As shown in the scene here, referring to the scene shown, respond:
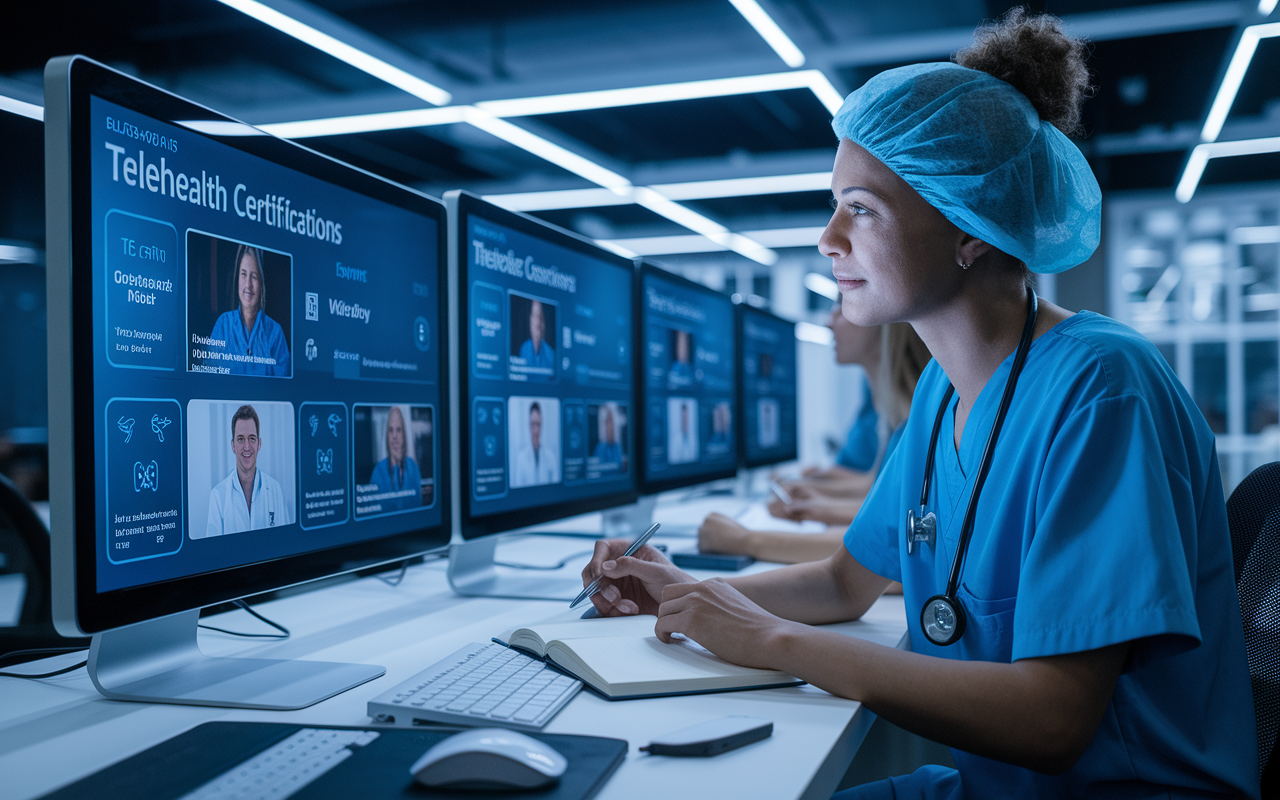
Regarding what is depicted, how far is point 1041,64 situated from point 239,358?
993 mm

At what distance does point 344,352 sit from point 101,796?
1.91 ft

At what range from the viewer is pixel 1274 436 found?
788 centimetres

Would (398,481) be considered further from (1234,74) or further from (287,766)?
(1234,74)

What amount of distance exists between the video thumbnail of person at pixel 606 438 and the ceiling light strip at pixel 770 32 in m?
2.56

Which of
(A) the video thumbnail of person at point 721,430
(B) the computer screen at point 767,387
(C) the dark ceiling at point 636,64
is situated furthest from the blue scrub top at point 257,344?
(C) the dark ceiling at point 636,64

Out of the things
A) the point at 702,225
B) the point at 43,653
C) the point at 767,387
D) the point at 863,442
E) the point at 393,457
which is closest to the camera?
the point at 43,653

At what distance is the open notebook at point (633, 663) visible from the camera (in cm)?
89

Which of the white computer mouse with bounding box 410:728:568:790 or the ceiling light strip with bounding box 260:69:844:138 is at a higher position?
the ceiling light strip with bounding box 260:69:844:138

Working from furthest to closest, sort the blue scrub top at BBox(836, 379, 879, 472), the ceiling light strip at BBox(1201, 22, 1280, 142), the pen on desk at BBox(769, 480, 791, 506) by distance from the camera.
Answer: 1. the ceiling light strip at BBox(1201, 22, 1280, 142)
2. the blue scrub top at BBox(836, 379, 879, 472)
3. the pen on desk at BBox(769, 480, 791, 506)

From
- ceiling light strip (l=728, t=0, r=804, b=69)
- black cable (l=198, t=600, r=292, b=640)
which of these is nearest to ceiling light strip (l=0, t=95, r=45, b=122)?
black cable (l=198, t=600, r=292, b=640)

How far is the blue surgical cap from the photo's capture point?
105 cm

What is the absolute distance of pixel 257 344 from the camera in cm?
96

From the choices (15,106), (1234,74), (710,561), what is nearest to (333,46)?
(15,106)

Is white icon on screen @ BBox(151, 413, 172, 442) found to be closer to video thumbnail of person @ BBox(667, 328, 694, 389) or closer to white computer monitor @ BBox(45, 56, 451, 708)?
white computer monitor @ BBox(45, 56, 451, 708)
